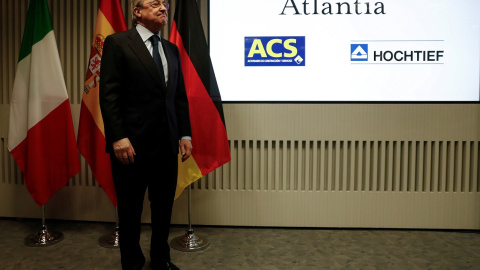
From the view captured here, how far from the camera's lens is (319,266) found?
2469 mm

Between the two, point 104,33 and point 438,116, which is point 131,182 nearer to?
point 104,33

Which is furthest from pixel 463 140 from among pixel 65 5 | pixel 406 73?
pixel 65 5

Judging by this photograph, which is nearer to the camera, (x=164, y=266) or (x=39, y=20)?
(x=164, y=266)

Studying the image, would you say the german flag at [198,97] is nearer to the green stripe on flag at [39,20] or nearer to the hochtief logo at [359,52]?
the green stripe on flag at [39,20]

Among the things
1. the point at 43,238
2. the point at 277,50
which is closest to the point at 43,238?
the point at 43,238

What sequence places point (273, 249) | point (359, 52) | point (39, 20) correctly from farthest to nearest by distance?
point (359, 52), point (39, 20), point (273, 249)

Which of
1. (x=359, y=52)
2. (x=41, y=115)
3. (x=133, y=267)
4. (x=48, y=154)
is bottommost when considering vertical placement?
(x=133, y=267)

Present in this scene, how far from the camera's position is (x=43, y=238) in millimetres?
2834

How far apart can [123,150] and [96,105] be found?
3.19 ft

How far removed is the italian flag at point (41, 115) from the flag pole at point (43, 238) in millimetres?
217

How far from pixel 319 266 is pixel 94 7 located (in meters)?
2.51

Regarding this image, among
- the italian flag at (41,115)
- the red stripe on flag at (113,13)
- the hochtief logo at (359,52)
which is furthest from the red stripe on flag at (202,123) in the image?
the hochtief logo at (359,52)

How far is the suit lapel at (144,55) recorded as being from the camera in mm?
2037

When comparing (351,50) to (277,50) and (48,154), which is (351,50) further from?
(48,154)
